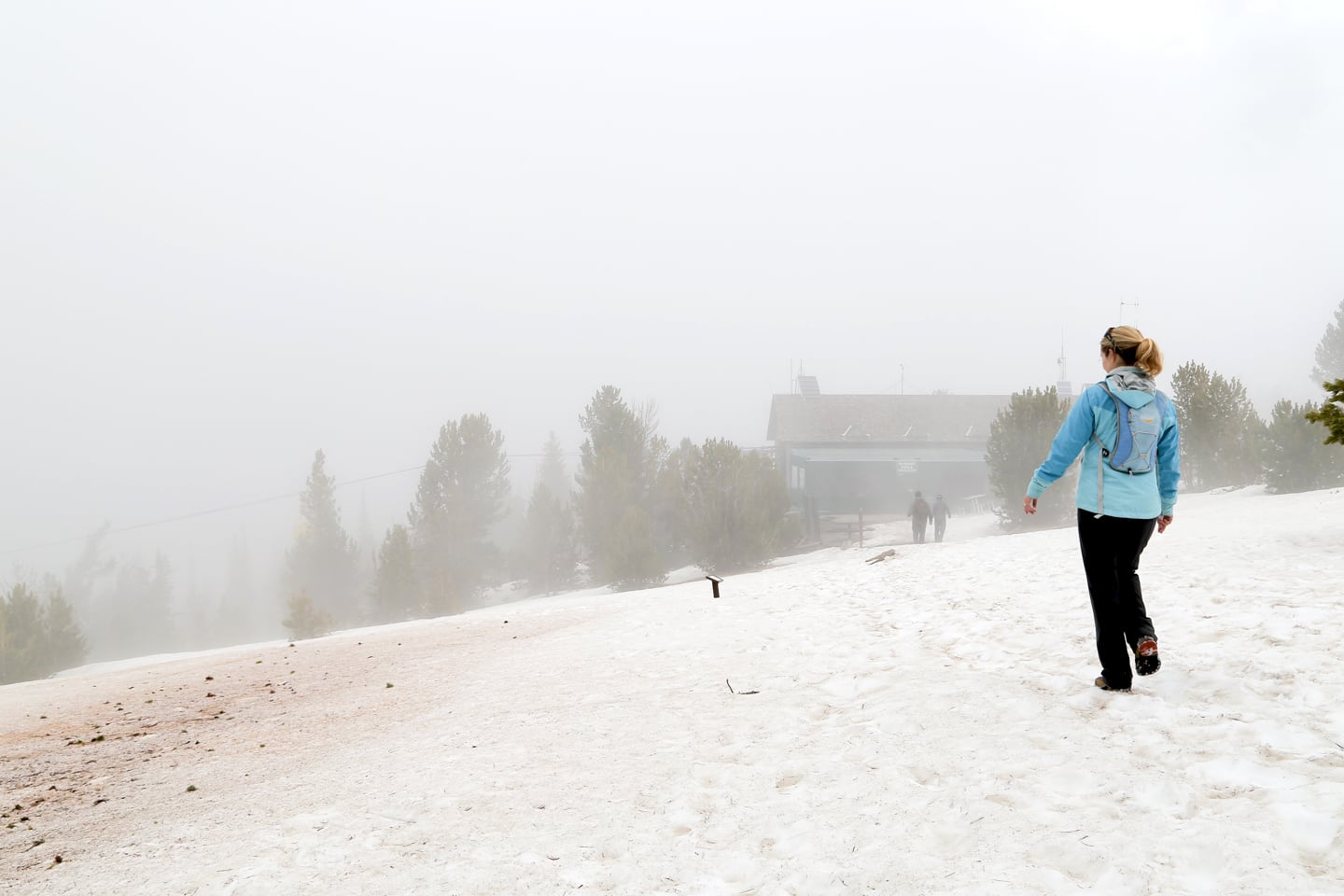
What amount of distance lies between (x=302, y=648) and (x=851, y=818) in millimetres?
10193

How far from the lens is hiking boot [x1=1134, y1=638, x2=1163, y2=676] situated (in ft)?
14.4

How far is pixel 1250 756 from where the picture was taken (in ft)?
11.4

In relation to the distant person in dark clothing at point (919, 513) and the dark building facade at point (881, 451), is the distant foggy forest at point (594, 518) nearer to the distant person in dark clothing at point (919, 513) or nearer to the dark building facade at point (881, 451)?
the distant person in dark clothing at point (919, 513)

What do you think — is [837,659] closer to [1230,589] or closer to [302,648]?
[1230,589]

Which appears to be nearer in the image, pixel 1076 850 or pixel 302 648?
pixel 1076 850

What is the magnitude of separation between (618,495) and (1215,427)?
77.8 ft

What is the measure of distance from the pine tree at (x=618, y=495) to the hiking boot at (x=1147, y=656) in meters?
23.8

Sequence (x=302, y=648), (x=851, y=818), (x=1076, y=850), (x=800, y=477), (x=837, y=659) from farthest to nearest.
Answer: (x=800, y=477) < (x=302, y=648) < (x=837, y=659) < (x=851, y=818) < (x=1076, y=850)

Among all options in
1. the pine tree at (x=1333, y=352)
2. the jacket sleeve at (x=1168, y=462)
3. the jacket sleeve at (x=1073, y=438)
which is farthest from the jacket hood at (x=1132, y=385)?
the pine tree at (x=1333, y=352)

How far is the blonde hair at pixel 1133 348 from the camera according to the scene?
4.43 meters

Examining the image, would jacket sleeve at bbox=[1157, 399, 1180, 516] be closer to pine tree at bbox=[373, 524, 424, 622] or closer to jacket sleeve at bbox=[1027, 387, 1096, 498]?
jacket sleeve at bbox=[1027, 387, 1096, 498]

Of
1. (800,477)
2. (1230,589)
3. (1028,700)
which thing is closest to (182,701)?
(1028,700)

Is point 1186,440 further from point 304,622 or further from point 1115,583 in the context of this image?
point 304,622

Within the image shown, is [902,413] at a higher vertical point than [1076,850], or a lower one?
higher
